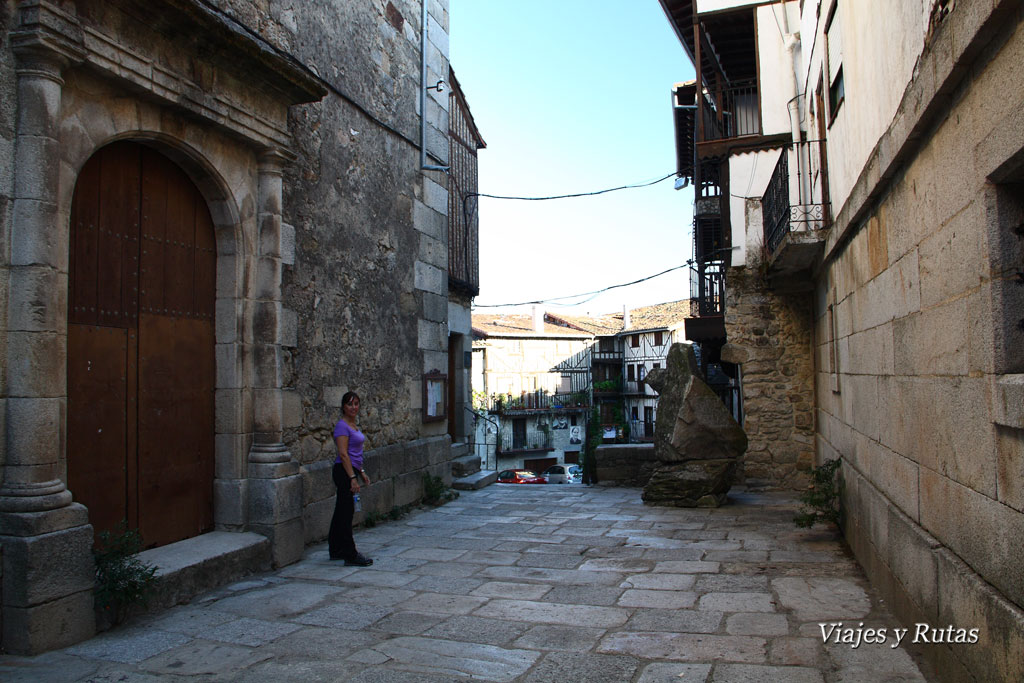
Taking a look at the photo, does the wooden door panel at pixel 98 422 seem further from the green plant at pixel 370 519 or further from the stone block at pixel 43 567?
the green plant at pixel 370 519

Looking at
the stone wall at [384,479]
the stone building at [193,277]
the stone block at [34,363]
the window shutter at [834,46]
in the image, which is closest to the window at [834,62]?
the window shutter at [834,46]

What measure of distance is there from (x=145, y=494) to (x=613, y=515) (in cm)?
449

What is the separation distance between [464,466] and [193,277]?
5581 mm

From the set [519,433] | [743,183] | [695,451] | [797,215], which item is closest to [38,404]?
[695,451]

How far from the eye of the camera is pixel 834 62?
6273mm

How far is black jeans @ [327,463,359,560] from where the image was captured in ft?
17.7

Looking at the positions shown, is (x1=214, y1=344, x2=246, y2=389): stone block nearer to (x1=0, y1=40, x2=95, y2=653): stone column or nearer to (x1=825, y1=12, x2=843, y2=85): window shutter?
(x1=0, y1=40, x2=95, y2=653): stone column

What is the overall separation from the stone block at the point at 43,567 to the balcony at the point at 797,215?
6191mm

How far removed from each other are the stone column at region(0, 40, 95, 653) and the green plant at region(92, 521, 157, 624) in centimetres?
9

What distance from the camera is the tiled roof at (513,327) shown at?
3566 centimetres

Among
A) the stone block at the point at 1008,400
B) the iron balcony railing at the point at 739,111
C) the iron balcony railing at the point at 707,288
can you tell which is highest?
the iron balcony railing at the point at 739,111

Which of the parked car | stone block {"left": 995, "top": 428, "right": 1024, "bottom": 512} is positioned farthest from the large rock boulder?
the parked car

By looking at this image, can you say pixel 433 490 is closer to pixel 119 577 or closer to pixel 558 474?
pixel 119 577

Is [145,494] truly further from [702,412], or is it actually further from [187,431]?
[702,412]
